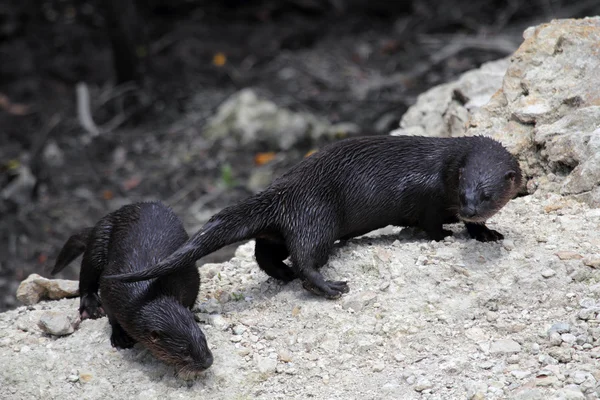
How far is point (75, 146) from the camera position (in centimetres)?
934

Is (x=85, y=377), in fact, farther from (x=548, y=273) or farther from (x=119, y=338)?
(x=548, y=273)

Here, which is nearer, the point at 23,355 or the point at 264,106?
the point at 23,355

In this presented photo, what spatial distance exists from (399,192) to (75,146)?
575cm

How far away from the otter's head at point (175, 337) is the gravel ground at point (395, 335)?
0.51ft

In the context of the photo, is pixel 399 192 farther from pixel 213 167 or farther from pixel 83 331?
pixel 213 167

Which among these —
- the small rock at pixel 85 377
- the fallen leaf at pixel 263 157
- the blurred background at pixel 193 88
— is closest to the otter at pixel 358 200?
the small rock at pixel 85 377

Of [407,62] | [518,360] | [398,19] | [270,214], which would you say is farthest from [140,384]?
[398,19]

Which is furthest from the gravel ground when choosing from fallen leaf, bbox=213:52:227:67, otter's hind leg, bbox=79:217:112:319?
fallen leaf, bbox=213:52:227:67

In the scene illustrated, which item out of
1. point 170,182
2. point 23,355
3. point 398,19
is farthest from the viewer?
point 398,19

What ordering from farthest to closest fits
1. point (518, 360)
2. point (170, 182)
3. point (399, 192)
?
point (170, 182) → point (399, 192) → point (518, 360)

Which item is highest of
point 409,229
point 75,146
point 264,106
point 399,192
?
point 399,192

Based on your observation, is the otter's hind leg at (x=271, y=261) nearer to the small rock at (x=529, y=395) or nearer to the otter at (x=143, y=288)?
the otter at (x=143, y=288)

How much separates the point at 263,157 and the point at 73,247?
395cm

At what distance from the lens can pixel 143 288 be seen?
12.9 feet
